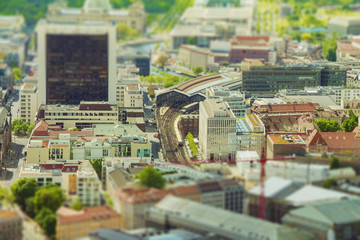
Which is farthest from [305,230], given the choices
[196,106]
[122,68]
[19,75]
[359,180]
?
[19,75]

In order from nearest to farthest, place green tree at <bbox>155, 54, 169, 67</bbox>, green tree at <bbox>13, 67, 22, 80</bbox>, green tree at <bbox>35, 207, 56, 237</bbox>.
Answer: green tree at <bbox>35, 207, 56, 237</bbox> → green tree at <bbox>13, 67, 22, 80</bbox> → green tree at <bbox>155, 54, 169, 67</bbox>

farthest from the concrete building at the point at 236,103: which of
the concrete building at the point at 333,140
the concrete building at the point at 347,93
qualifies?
the concrete building at the point at 347,93

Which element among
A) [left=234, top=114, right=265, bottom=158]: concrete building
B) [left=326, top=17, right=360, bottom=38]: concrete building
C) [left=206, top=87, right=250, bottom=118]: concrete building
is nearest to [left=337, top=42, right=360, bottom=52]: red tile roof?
[left=326, top=17, right=360, bottom=38]: concrete building

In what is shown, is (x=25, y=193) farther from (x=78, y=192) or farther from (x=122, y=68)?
(x=122, y=68)

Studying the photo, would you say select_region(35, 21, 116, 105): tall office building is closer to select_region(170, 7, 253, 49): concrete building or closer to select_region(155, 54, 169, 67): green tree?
select_region(155, 54, 169, 67): green tree

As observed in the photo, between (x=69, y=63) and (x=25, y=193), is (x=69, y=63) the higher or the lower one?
the higher one

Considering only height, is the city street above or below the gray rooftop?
below
